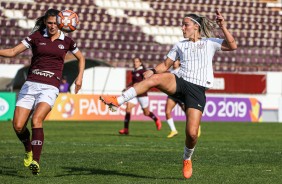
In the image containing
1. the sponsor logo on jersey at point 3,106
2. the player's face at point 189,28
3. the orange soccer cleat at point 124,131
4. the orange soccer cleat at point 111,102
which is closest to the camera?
the orange soccer cleat at point 111,102

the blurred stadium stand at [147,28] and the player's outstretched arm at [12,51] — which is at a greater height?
the player's outstretched arm at [12,51]

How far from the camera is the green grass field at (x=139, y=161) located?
9914 millimetres

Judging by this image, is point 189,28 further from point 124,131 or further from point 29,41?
point 124,131

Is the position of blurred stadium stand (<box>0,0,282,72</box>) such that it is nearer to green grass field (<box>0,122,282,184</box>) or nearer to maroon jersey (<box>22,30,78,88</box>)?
green grass field (<box>0,122,282,184</box>)

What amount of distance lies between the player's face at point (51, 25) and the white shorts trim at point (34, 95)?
2.47 ft

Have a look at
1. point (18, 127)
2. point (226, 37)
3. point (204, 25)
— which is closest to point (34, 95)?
point (18, 127)

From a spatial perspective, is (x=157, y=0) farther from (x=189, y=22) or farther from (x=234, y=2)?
(x=189, y=22)

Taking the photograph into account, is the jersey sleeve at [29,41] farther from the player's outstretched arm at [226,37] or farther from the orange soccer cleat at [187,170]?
the orange soccer cleat at [187,170]

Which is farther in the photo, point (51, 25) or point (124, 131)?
point (124, 131)

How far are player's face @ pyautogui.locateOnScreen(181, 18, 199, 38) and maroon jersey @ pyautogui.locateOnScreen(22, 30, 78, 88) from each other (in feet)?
5.66

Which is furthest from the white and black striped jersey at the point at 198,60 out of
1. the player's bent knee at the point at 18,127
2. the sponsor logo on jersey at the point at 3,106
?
the sponsor logo on jersey at the point at 3,106

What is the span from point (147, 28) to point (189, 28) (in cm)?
3256

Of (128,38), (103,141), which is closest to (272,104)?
(128,38)

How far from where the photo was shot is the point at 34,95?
10.2 m
